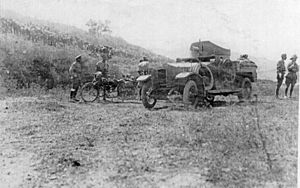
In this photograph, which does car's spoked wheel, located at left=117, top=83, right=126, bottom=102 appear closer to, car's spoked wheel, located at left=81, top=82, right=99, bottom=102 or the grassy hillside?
car's spoked wheel, located at left=81, top=82, right=99, bottom=102

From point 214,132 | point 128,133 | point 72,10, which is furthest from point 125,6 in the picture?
point 214,132

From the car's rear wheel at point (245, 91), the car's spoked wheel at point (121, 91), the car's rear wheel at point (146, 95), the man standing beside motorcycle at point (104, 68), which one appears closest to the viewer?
the car's rear wheel at point (146, 95)

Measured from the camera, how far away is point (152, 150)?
13.0 feet

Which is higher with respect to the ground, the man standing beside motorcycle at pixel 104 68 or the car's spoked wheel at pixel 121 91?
the man standing beside motorcycle at pixel 104 68

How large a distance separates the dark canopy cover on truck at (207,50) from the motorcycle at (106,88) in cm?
213

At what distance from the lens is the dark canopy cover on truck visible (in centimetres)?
667

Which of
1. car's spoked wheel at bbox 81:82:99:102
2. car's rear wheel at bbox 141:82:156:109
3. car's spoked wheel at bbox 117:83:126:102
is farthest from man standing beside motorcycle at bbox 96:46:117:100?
car's rear wheel at bbox 141:82:156:109

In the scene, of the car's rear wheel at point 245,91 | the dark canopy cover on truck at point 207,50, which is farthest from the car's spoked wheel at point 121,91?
the car's rear wheel at point 245,91

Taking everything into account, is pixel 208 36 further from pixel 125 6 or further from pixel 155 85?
pixel 155 85

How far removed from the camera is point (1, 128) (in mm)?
5035

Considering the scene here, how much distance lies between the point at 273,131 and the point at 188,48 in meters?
3.15

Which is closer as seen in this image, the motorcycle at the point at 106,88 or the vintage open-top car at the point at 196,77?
the vintage open-top car at the point at 196,77

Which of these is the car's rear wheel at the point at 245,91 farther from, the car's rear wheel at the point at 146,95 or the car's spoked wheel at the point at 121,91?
the car's spoked wheel at the point at 121,91

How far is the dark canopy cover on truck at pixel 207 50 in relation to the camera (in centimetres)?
667
